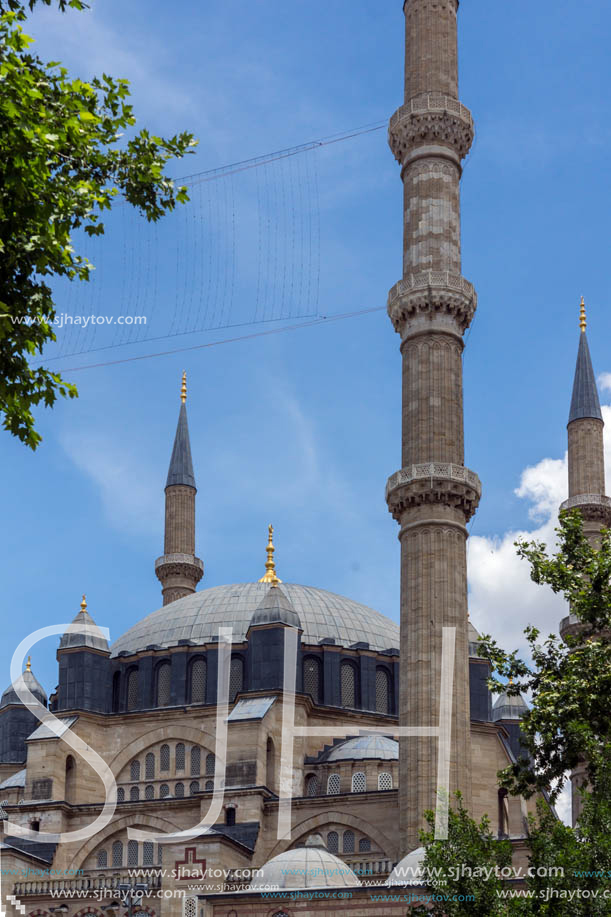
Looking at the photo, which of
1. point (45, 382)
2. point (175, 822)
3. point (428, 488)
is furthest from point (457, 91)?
point (45, 382)

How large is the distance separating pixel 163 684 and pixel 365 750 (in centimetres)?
713

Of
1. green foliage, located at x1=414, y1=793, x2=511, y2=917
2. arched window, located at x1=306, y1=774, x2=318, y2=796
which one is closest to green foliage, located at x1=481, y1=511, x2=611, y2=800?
green foliage, located at x1=414, y1=793, x2=511, y2=917

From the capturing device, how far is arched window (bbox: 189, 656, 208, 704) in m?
43.1

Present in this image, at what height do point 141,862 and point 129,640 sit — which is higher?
point 129,640

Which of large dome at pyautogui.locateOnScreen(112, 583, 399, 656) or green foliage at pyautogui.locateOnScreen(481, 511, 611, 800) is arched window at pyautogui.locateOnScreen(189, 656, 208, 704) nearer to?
large dome at pyautogui.locateOnScreen(112, 583, 399, 656)

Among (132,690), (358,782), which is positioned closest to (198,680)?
(132,690)

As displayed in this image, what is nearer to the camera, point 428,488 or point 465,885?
point 465,885

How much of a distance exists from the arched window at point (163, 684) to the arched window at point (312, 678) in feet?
13.5

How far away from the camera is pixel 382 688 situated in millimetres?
44375

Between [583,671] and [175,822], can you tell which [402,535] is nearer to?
A: [175,822]

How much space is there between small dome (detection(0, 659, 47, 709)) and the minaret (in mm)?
6033

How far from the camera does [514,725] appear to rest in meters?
45.2

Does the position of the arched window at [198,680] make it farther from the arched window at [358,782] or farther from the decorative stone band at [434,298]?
the decorative stone band at [434,298]

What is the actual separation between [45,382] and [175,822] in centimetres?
2750
